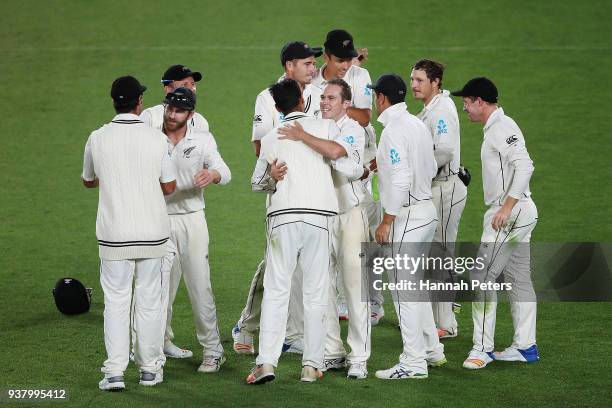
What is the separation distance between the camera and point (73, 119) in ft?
46.5

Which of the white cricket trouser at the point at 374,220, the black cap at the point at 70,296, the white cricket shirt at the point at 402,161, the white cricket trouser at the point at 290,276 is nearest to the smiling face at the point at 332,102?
the white cricket shirt at the point at 402,161

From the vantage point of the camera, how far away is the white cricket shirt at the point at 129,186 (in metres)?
6.70

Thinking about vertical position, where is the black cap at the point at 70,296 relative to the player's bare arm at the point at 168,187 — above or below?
below

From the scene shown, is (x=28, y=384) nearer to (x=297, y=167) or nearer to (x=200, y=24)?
(x=297, y=167)

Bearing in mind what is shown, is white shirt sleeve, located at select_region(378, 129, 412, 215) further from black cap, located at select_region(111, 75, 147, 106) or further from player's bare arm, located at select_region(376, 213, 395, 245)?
black cap, located at select_region(111, 75, 147, 106)

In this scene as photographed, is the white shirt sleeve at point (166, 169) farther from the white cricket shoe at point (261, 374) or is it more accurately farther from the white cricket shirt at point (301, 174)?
the white cricket shoe at point (261, 374)

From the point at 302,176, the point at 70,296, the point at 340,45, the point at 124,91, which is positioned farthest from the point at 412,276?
the point at 70,296

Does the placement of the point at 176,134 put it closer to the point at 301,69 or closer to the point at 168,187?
the point at 168,187

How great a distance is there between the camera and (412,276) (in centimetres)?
708

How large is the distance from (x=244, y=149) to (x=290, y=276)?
6.67 metres

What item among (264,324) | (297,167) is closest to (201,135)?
(297,167)

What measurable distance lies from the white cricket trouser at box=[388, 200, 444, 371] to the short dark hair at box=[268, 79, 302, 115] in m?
1.04

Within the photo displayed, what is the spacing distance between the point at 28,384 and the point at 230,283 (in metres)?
2.74

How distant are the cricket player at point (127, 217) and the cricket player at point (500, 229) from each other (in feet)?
7.43
